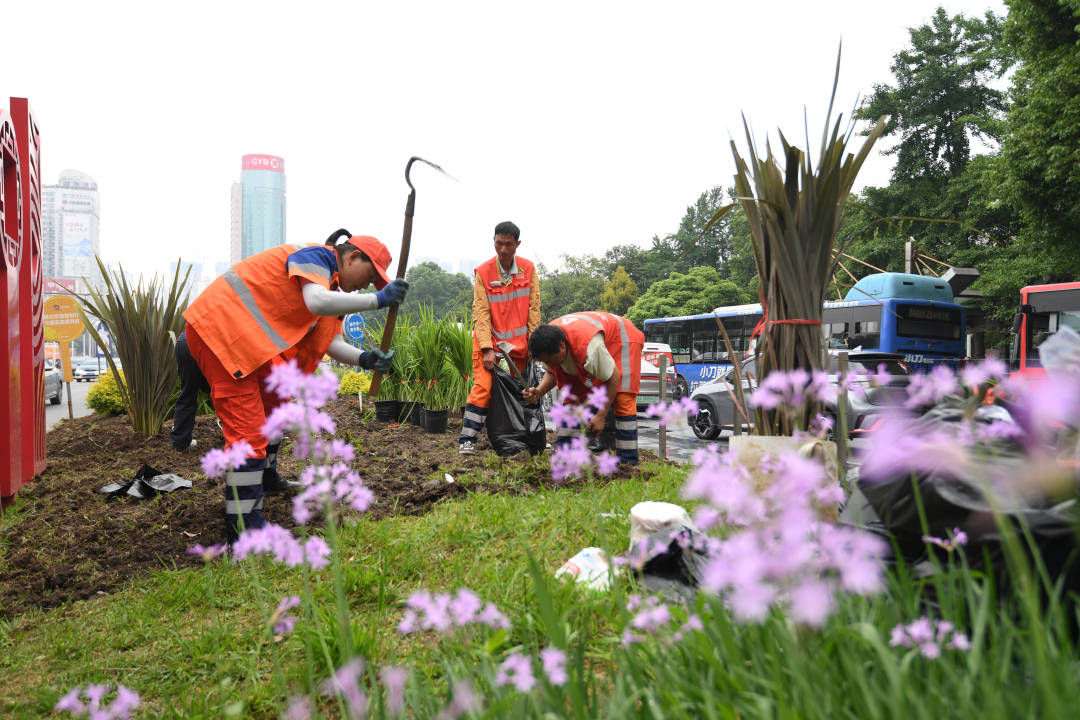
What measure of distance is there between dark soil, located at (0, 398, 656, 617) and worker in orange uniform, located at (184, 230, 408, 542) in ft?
1.37

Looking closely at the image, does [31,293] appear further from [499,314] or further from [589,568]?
[589,568]

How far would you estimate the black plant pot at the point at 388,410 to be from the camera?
8125 mm

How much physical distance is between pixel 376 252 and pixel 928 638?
333 cm

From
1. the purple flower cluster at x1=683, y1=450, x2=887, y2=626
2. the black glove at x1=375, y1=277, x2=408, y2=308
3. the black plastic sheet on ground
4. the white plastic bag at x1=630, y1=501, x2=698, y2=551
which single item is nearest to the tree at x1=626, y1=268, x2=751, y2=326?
the black plastic sheet on ground

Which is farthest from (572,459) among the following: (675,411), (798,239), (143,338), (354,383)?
(354,383)

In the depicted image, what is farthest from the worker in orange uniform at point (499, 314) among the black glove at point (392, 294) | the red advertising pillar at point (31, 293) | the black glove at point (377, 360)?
the red advertising pillar at point (31, 293)

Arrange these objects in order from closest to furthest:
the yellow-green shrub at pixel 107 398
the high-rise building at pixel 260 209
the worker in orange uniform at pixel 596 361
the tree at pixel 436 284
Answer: the worker in orange uniform at pixel 596 361 → the yellow-green shrub at pixel 107 398 → the tree at pixel 436 284 → the high-rise building at pixel 260 209

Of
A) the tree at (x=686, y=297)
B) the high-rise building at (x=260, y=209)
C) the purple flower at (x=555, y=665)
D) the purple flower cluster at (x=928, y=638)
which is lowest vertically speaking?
the purple flower at (x=555, y=665)

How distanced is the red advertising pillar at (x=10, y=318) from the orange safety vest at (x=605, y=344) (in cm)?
370

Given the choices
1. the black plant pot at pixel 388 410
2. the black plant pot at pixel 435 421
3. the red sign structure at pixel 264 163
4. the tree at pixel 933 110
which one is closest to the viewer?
the black plant pot at pixel 435 421

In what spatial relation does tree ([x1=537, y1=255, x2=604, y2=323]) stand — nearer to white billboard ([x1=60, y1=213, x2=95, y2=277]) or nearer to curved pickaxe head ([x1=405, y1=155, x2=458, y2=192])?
curved pickaxe head ([x1=405, y1=155, x2=458, y2=192])

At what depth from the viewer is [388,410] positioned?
820cm

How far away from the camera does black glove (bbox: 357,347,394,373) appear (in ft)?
11.7

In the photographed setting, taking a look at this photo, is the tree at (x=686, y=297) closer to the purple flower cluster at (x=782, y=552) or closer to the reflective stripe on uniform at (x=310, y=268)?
the reflective stripe on uniform at (x=310, y=268)
